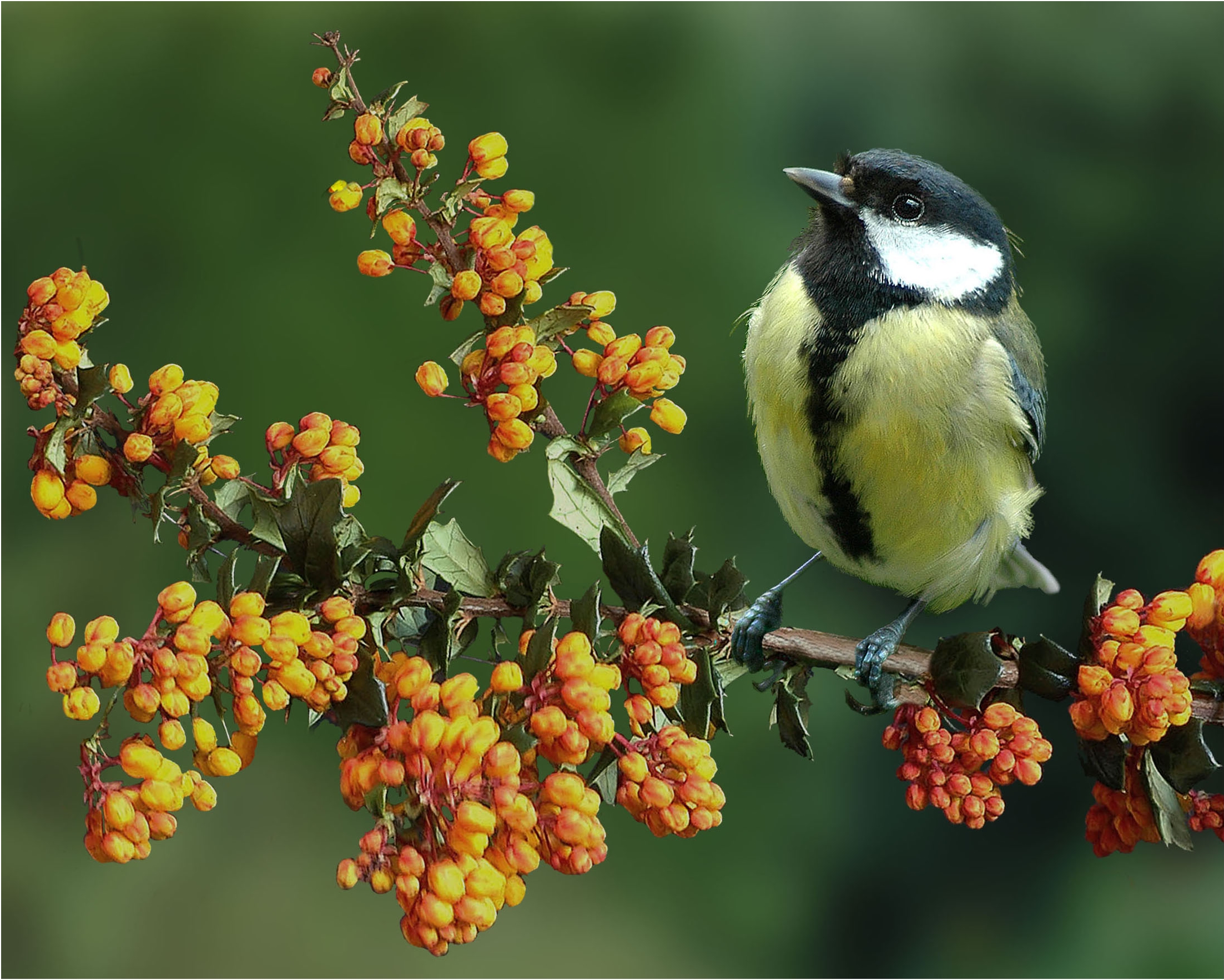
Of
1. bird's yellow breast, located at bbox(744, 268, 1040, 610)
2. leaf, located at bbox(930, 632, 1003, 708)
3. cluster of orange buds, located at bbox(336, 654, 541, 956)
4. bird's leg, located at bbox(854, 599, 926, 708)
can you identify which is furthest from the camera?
bird's yellow breast, located at bbox(744, 268, 1040, 610)

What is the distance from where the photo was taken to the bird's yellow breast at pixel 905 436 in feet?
2.60

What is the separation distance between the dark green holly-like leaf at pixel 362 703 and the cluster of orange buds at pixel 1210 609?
38 centimetres

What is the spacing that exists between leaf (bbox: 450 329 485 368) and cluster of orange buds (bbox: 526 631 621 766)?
14 cm

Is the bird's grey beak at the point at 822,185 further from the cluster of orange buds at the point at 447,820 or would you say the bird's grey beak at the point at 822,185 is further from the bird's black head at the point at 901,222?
the cluster of orange buds at the point at 447,820

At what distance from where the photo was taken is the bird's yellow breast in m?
0.79

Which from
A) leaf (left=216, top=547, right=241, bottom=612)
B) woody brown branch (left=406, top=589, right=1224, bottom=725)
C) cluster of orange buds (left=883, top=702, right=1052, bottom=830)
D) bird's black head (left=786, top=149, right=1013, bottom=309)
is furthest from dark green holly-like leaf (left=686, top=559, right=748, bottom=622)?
bird's black head (left=786, top=149, right=1013, bottom=309)

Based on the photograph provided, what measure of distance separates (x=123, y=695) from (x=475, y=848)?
5.9 inches

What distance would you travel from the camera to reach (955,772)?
558 mm

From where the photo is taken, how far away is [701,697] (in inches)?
20.7

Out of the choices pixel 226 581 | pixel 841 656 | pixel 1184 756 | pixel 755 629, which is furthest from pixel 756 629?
pixel 226 581

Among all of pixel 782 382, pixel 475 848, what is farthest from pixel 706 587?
pixel 782 382

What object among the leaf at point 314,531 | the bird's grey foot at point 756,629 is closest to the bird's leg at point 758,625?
the bird's grey foot at point 756,629

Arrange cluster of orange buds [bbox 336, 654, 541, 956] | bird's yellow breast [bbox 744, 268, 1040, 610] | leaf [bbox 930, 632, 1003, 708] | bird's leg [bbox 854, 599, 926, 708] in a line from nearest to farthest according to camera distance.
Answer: cluster of orange buds [bbox 336, 654, 541, 956]
leaf [bbox 930, 632, 1003, 708]
bird's leg [bbox 854, 599, 926, 708]
bird's yellow breast [bbox 744, 268, 1040, 610]

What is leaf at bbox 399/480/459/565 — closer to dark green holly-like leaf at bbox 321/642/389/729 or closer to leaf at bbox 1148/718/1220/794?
dark green holly-like leaf at bbox 321/642/389/729
